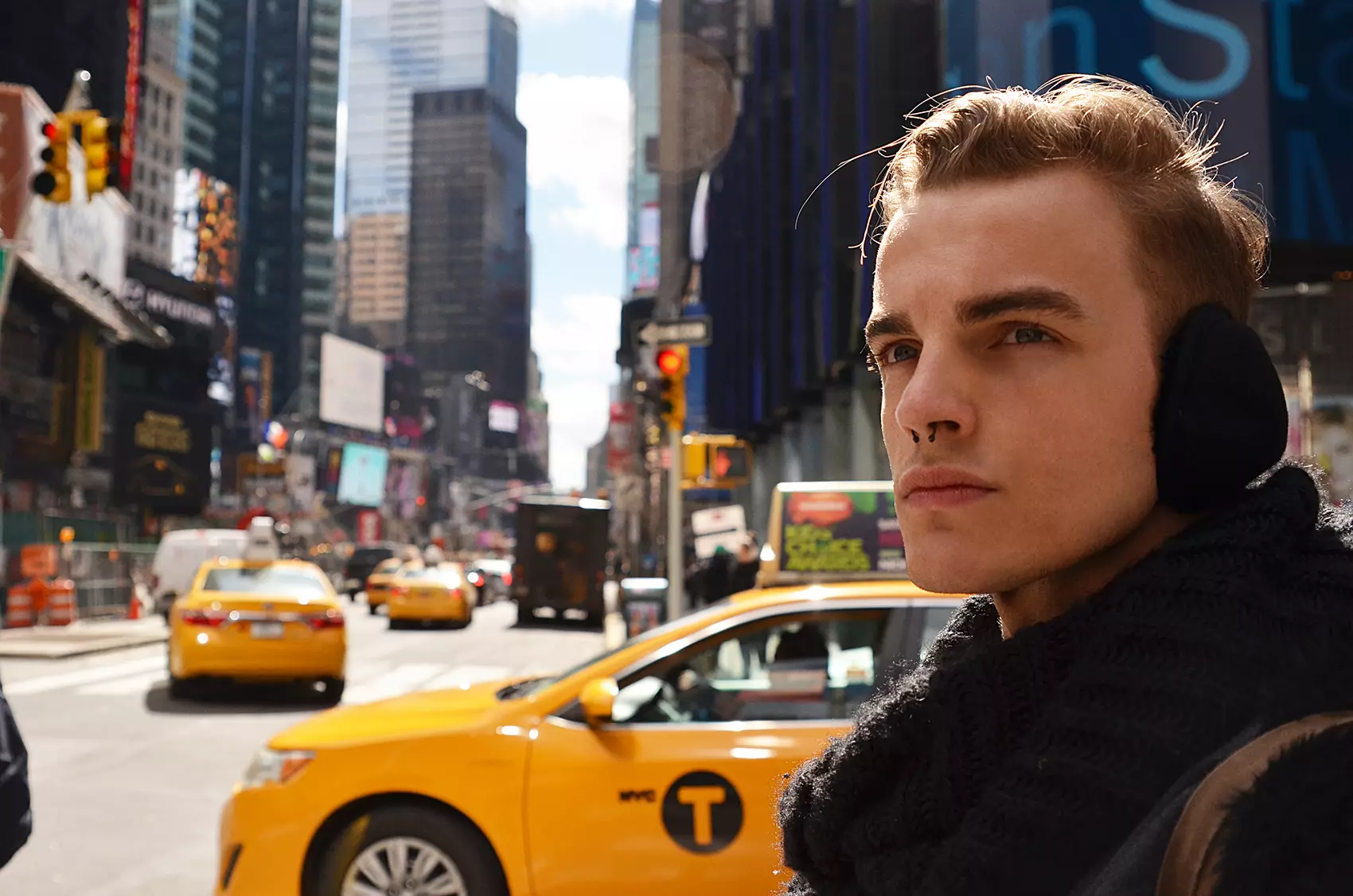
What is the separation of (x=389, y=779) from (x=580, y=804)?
0.77 meters

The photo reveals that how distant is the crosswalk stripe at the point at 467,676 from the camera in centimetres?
1593

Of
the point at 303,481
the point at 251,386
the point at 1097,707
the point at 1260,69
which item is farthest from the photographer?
the point at 251,386

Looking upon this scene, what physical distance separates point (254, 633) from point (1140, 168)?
1336 centimetres

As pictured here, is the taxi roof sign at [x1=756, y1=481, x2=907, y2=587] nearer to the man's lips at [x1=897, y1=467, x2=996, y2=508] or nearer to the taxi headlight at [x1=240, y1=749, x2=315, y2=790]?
the taxi headlight at [x1=240, y1=749, x2=315, y2=790]

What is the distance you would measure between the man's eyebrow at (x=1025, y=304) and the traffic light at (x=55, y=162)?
13.4 m

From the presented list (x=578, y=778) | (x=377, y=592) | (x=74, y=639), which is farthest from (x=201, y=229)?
(x=578, y=778)

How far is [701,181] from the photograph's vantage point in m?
64.7

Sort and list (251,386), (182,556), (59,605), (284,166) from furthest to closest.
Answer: (284,166), (251,386), (182,556), (59,605)

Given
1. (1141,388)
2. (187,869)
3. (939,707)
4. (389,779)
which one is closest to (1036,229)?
(1141,388)

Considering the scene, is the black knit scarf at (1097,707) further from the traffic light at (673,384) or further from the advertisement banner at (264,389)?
the advertisement banner at (264,389)

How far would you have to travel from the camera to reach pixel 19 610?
23672 mm

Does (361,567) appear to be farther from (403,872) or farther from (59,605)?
(403,872)

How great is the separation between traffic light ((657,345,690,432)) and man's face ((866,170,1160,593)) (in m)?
9.83

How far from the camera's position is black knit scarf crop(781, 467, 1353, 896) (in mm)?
873
